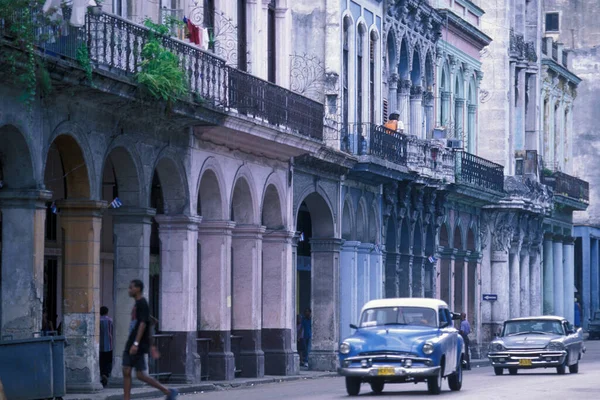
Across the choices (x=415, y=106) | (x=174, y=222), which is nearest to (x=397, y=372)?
(x=174, y=222)

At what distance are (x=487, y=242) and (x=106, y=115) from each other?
32232 mm

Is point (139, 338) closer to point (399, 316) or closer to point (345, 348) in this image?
point (345, 348)

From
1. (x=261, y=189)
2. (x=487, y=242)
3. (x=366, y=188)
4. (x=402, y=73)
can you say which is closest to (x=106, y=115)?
(x=261, y=189)

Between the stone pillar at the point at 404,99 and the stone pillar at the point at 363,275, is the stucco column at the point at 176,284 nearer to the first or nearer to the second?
the stone pillar at the point at 363,275

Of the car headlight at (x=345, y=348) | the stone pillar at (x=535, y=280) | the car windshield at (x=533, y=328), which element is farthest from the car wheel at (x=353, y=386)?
the stone pillar at (x=535, y=280)

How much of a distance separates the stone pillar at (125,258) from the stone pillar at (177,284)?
2.00 metres

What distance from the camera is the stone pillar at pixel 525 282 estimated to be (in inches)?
2389

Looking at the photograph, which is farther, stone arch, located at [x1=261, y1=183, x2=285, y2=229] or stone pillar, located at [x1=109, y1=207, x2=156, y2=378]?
stone arch, located at [x1=261, y1=183, x2=285, y2=229]

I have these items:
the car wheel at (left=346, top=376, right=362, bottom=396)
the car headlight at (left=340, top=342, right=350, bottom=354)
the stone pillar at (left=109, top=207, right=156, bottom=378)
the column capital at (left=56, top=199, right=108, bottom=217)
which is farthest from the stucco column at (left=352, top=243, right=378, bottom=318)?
the column capital at (left=56, top=199, right=108, bottom=217)

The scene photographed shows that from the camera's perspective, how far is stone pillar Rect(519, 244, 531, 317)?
6069cm

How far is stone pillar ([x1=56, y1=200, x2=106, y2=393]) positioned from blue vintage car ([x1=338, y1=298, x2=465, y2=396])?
397 cm

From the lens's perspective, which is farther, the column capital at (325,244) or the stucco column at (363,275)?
the stucco column at (363,275)

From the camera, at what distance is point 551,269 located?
6675cm

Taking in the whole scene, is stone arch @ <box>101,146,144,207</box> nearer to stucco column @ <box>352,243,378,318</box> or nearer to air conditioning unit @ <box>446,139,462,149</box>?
stucco column @ <box>352,243,378,318</box>
